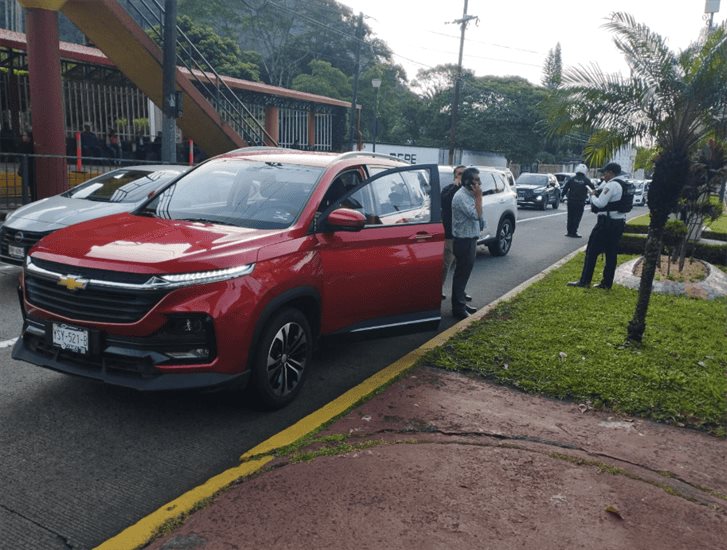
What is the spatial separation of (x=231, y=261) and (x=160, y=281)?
46 centimetres

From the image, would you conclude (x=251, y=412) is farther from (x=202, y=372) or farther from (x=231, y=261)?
(x=231, y=261)

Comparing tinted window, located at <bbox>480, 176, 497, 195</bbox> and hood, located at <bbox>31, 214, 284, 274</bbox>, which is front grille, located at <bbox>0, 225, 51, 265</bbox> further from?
tinted window, located at <bbox>480, 176, 497, 195</bbox>

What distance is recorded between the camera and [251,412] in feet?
15.5

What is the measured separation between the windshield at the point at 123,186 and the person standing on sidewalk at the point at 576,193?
9.75 meters

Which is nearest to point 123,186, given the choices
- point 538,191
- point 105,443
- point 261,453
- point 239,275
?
point 239,275

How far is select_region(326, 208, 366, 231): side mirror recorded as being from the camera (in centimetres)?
489

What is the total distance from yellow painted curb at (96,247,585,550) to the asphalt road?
0.11m

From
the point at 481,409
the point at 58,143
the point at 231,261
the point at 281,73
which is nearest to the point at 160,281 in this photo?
the point at 231,261

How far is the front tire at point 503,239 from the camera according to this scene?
43.0 ft

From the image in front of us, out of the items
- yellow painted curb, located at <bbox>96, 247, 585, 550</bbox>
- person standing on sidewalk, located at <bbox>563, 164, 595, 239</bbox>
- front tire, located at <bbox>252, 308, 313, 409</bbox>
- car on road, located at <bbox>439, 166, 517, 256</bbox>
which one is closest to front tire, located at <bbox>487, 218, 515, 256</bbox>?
car on road, located at <bbox>439, 166, 517, 256</bbox>

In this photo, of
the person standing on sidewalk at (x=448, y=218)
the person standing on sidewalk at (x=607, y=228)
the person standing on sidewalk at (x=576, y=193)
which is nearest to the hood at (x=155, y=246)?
the person standing on sidewalk at (x=448, y=218)

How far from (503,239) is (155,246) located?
9965 millimetres

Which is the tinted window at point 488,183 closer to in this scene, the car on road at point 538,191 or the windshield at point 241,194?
the windshield at point 241,194

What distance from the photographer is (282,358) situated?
185 inches
